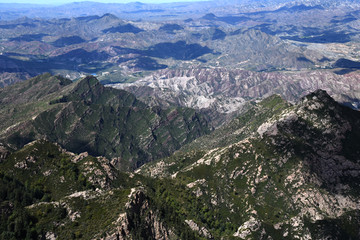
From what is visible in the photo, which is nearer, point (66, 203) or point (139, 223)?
point (139, 223)

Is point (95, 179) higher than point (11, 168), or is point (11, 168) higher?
point (11, 168)

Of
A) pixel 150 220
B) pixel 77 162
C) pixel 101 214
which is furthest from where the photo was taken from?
pixel 77 162

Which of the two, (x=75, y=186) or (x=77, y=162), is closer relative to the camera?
(x=75, y=186)

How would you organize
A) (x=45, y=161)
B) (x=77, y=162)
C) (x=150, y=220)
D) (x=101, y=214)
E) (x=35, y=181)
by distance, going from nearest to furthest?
1. (x=101, y=214)
2. (x=150, y=220)
3. (x=35, y=181)
4. (x=45, y=161)
5. (x=77, y=162)

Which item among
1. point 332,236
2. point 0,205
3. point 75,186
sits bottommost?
point 332,236

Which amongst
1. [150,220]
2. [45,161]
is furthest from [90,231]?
[45,161]

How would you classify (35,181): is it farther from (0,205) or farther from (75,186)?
(0,205)

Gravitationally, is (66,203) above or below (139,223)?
above

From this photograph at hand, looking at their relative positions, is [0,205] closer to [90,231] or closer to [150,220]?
[90,231]

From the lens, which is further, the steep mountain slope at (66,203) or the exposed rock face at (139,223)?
the exposed rock face at (139,223)

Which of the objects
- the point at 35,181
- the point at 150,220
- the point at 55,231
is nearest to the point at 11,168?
the point at 35,181

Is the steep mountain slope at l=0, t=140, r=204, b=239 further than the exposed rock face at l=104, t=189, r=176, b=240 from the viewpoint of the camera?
No
